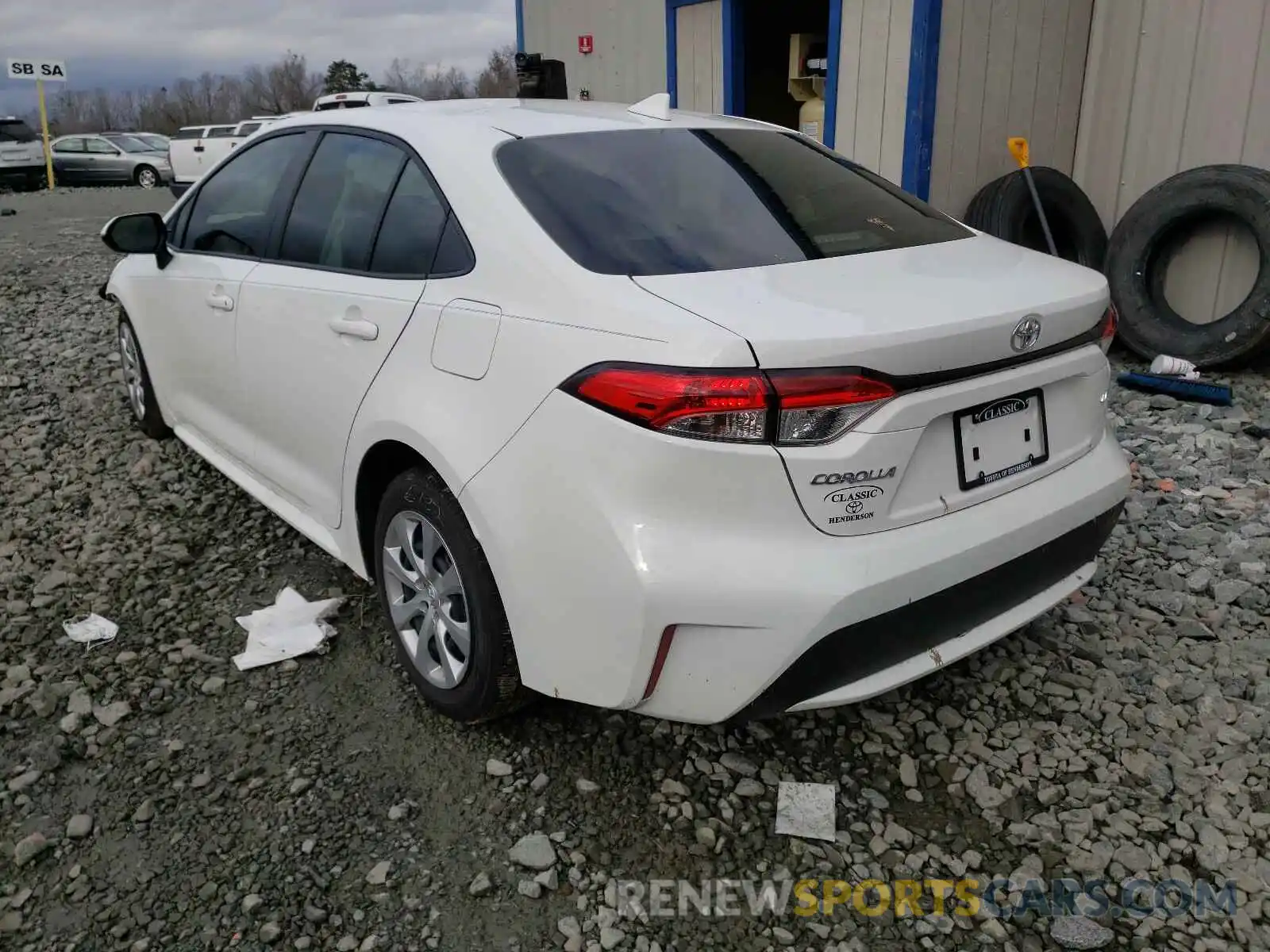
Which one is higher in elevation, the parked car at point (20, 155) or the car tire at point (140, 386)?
the parked car at point (20, 155)

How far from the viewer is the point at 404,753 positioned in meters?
2.61

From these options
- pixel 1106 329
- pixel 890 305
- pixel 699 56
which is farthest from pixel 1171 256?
pixel 890 305

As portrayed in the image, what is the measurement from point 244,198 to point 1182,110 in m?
5.57

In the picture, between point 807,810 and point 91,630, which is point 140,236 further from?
point 807,810

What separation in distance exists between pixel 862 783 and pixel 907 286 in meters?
1.22

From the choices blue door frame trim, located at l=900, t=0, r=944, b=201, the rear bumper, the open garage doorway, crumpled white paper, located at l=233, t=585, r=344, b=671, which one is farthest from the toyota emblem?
the open garage doorway

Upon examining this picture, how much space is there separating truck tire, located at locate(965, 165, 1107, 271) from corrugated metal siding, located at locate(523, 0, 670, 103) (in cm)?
264

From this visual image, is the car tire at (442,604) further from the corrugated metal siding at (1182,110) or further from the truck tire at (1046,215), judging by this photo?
the corrugated metal siding at (1182,110)

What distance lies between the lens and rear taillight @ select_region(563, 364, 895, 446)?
74.1 inches

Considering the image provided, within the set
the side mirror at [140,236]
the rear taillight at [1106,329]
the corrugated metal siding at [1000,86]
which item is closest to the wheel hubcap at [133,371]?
the side mirror at [140,236]

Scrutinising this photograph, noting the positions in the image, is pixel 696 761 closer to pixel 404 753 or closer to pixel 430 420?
pixel 404 753

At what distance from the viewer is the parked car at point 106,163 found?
23.8 meters

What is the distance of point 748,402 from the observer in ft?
6.19

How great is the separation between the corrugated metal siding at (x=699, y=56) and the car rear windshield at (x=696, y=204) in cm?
503
